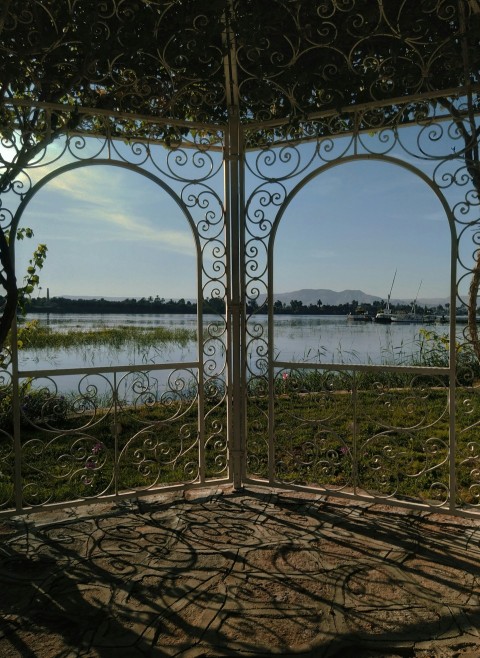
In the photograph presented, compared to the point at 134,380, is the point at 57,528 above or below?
below

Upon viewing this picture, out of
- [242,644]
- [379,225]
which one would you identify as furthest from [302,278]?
[242,644]

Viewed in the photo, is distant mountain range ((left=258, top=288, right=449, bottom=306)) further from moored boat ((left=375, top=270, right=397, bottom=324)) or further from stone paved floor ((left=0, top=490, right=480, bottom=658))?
stone paved floor ((left=0, top=490, right=480, bottom=658))

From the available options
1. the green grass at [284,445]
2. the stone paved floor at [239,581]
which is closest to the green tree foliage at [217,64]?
the green grass at [284,445]

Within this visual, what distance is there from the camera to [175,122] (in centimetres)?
320

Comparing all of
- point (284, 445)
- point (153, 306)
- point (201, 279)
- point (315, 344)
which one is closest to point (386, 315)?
point (315, 344)

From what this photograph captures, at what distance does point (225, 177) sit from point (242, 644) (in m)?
2.72

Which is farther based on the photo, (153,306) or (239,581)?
(153,306)

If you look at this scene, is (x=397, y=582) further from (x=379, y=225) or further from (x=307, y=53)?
(x=379, y=225)

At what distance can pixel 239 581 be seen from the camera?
2188mm

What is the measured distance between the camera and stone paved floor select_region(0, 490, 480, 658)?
1771 millimetres

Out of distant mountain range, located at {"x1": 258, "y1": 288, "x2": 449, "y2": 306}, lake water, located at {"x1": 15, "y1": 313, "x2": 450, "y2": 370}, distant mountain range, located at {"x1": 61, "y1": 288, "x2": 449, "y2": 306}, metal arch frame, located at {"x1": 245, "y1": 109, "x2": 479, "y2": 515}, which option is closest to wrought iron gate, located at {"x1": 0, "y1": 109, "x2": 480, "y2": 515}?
metal arch frame, located at {"x1": 245, "y1": 109, "x2": 479, "y2": 515}

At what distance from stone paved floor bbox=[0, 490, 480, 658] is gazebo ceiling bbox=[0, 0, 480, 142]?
2.42 meters

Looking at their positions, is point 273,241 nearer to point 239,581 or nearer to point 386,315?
point 239,581

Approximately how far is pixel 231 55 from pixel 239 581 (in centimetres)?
303
